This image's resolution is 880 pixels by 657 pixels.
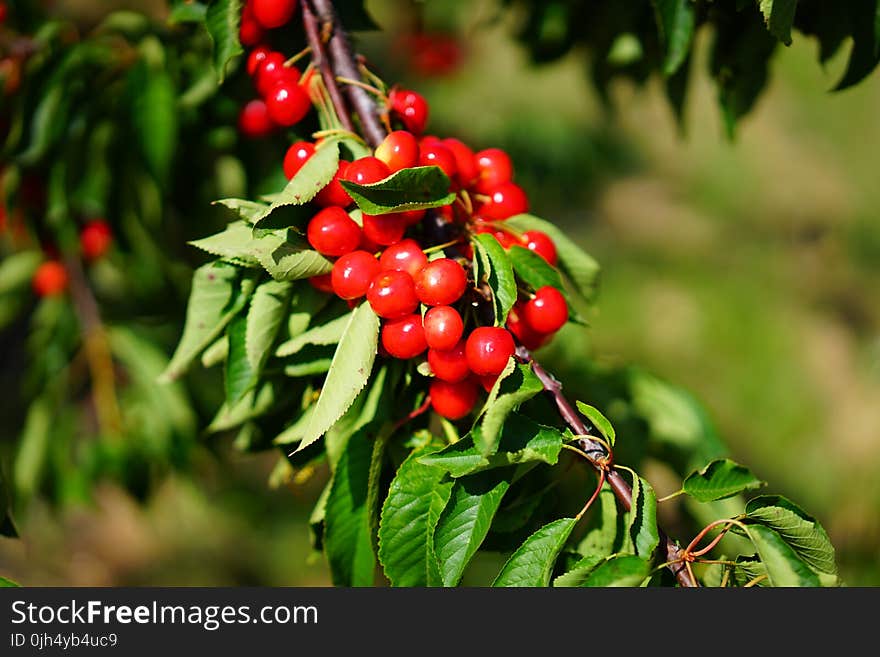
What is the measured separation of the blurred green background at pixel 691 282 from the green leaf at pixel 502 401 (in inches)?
88.9

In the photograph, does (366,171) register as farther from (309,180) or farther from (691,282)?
(691,282)

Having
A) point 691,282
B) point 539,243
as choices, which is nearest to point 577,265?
point 539,243

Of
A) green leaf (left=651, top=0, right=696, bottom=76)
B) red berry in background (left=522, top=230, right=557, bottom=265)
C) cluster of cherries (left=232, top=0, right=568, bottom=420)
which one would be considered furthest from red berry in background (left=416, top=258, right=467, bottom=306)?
green leaf (left=651, top=0, right=696, bottom=76)

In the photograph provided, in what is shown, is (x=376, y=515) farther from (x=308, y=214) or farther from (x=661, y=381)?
(x=661, y=381)

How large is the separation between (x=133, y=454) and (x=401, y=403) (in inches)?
43.9

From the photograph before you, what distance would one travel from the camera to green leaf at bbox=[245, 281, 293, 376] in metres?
1.07

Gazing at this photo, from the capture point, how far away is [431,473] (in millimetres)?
993

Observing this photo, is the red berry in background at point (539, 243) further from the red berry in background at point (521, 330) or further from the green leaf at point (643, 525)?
the green leaf at point (643, 525)

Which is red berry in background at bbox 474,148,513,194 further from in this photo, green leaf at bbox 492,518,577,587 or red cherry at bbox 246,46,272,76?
green leaf at bbox 492,518,577,587

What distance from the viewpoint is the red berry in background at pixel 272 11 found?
116 cm

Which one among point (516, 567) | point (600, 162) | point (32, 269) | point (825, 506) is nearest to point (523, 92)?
point (600, 162)

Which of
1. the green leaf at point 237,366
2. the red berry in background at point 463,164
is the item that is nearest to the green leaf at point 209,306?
the green leaf at point 237,366

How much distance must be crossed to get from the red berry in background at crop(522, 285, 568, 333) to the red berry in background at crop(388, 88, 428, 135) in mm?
331

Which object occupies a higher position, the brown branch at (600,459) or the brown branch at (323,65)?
the brown branch at (323,65)
